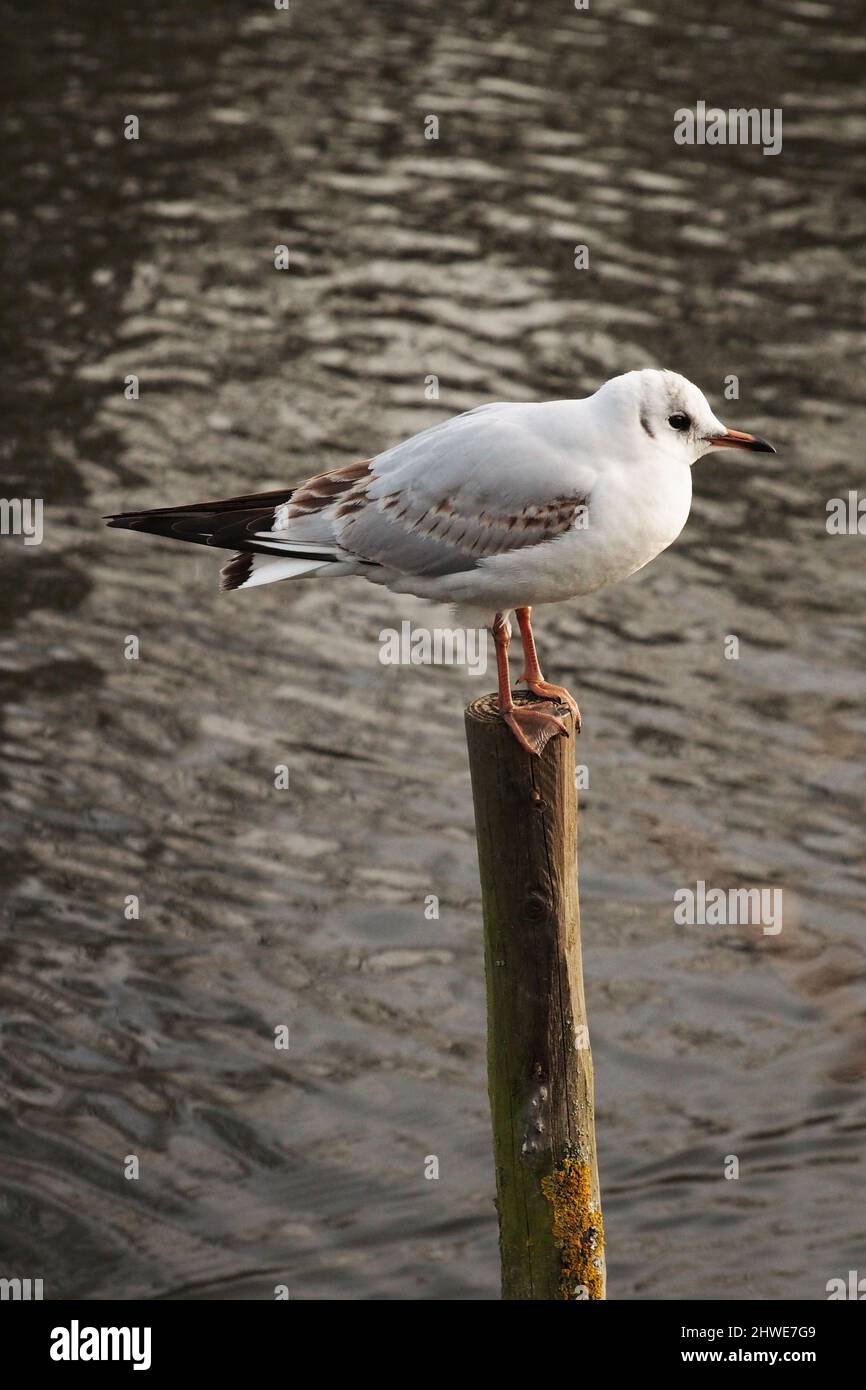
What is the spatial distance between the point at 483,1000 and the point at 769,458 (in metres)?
6.47

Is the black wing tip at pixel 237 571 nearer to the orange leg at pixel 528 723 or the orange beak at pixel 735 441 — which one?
the orange leg at pixel 528 723

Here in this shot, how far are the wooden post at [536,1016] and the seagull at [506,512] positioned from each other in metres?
0.14

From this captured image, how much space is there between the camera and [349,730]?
39.4 ft

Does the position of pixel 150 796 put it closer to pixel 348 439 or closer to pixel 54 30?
pixel 348 439

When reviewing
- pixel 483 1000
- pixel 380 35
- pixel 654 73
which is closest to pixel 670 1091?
pixel 483 1000

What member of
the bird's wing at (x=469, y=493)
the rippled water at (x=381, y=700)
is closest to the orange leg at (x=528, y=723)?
the bird's wing at (x=469, y=493)

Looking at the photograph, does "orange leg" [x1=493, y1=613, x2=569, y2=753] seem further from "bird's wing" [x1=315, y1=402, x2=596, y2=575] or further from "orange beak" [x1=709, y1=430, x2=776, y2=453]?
"orange beak" [x1=709, y1=430, x2=776, y2=453]

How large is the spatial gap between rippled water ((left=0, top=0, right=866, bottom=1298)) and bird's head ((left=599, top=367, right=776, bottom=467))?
375cm

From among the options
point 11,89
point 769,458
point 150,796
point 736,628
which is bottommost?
point 150,796

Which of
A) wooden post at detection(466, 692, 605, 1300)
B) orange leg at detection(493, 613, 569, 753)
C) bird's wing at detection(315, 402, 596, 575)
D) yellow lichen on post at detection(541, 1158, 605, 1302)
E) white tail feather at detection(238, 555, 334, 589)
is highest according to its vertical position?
bird's wing at detection(315, 402, 596, 575)

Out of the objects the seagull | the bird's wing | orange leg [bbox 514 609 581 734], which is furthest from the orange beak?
orange leg [bbox 514 609 581 734]

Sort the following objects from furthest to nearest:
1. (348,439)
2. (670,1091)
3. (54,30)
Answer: (54,30) < (348,439) < (670,1091)

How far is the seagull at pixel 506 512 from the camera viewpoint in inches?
255

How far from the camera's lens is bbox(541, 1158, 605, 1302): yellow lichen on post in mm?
6484
